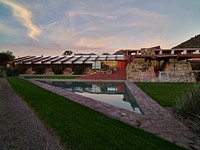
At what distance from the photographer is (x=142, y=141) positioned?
498cm

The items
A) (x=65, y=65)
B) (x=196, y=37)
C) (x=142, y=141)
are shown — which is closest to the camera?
(x=142, y=141)

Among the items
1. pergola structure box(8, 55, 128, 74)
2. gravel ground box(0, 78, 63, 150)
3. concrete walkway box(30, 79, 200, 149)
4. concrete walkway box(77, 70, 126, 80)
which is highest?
pergola structure box(8, 55, 128, 74)

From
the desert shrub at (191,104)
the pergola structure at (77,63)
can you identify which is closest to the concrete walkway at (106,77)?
the pergola structure at (77,63)

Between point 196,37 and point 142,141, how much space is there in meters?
67.5

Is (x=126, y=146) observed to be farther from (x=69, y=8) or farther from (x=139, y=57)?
(x=139, y=57)

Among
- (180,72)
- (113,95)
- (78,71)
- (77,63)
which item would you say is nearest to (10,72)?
(78,71)

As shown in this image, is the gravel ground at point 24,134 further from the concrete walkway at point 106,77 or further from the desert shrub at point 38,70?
the desert shrub at point 38,70

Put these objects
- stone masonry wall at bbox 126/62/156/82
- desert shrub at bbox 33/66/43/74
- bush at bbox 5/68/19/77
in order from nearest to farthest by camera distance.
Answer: stone masonry wall at bbox 126/62/156/82
bush at bbox 5/68/19/77
desert shrub at bbox 33/66/43/74

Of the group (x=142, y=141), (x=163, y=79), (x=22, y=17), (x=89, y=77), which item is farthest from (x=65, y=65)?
(x=142, y=141)

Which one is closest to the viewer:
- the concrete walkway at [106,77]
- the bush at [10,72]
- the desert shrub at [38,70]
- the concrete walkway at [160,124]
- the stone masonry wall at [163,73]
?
the concrete walkway at [160,124]

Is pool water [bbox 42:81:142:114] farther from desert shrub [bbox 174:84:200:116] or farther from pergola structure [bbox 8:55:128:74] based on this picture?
pergola structure [bbox 8:55:128:74]

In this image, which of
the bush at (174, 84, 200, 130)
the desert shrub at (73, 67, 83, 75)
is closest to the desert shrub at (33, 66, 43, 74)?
the desert shrub at (73, 67, 83, 75)

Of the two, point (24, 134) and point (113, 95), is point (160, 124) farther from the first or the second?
point (113, 95)

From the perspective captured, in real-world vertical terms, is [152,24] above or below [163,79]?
above
